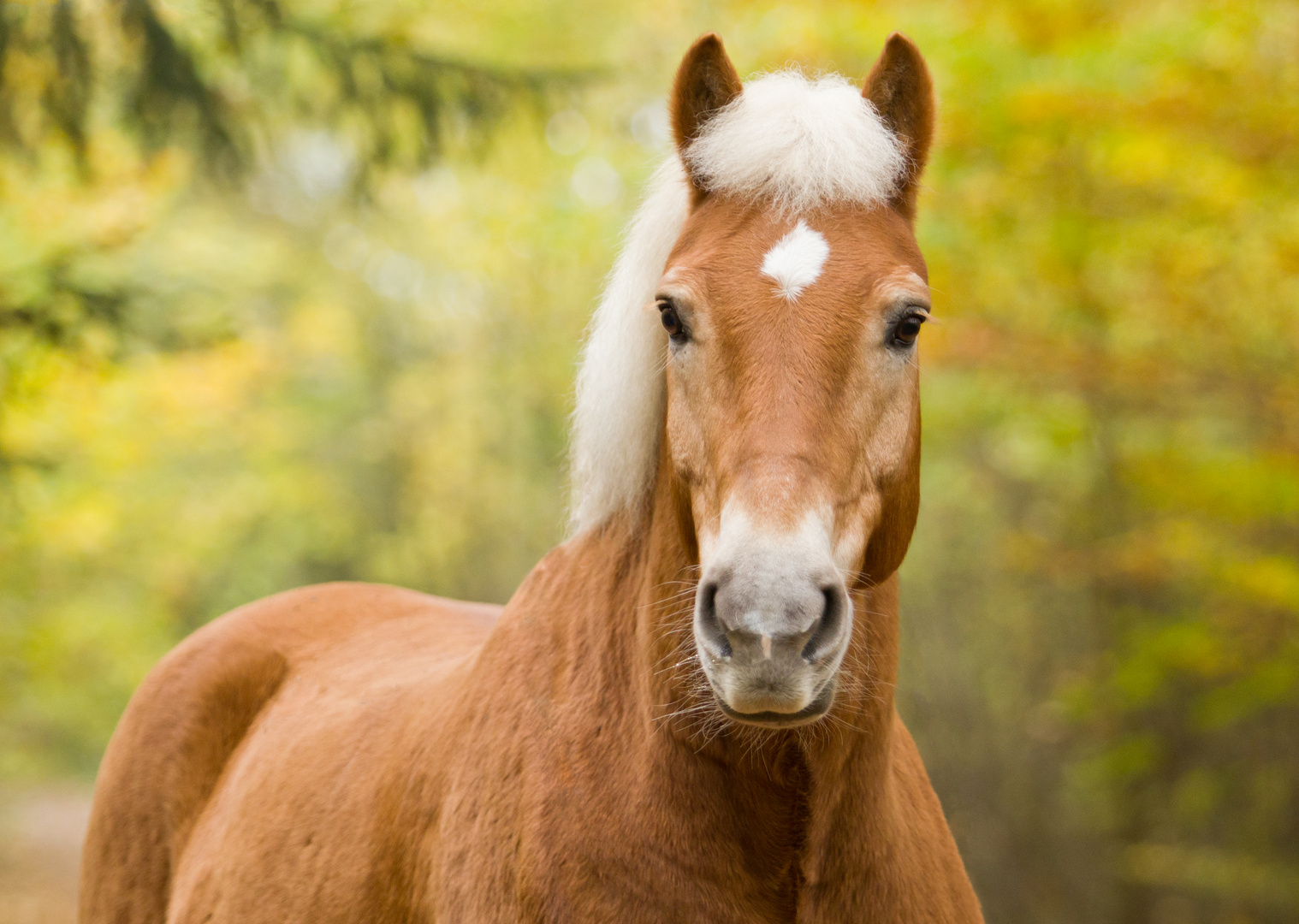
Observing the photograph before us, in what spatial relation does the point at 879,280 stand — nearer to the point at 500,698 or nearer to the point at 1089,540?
the point at 500,698

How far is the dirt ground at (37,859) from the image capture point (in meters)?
11.5

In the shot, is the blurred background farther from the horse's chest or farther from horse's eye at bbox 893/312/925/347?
horse's eye at bbox 893/312/925/347

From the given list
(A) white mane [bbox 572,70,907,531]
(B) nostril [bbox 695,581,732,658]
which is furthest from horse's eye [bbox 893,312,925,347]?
(B) nostril [bbox 695,581,732,658]

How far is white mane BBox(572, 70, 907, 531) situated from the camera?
2.30m

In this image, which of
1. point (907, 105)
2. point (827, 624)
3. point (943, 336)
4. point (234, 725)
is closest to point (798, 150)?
point (907, 105)

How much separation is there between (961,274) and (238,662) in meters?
6.39

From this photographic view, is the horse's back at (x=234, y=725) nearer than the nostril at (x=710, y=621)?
No

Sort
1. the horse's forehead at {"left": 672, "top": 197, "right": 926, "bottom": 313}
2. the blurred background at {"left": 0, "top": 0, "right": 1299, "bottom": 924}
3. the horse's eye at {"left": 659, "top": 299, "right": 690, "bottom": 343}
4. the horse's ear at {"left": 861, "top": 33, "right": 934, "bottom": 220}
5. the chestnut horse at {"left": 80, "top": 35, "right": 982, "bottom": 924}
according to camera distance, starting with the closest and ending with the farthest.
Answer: the chestnut horse at {"left": 80, "top": 35, "right": 982, "bottom": 924}, the horse's forehead at {"left": 672, "top": 197, "right": 926, "bottom": 313}, the horse's eye at {"left": 659, "top": 299, "right": 690, "bottom": 343}, the horse's ear at {"left": 861, "top": 33, "right": 934, "bottom": 220}, the blurred background at {"left": 0, "top": 0, "right": 1299, "bottom": 924}

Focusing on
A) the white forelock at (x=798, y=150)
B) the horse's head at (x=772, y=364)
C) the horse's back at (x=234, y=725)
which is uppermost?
the white forelock at (x=798, y=150)

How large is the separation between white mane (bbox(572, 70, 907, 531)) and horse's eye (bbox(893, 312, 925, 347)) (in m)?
0.30

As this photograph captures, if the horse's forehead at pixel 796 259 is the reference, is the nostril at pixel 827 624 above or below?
below

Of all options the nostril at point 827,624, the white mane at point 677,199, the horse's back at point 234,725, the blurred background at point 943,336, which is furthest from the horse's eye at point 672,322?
the horse's back at point 234,725

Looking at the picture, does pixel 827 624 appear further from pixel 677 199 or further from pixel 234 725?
pixel 234 725

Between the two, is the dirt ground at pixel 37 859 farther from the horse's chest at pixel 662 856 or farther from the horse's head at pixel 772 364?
the horse's head at pixel 772 364
